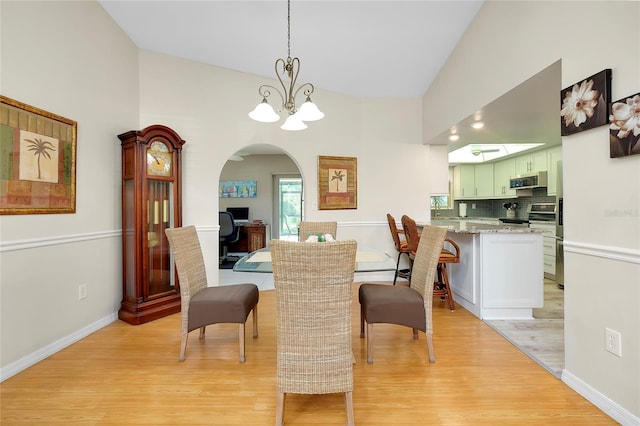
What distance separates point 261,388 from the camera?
1.76 m

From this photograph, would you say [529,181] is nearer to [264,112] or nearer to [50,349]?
[264,112]

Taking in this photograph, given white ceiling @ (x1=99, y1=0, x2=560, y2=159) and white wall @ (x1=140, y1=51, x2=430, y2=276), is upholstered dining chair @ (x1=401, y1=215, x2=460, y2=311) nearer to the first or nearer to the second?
white wall @ (x1=140, y1=51, x2=430, y2=276)

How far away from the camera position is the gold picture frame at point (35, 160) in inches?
74.4

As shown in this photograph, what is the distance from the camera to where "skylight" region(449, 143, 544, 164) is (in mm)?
5323

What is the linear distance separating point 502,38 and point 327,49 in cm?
173

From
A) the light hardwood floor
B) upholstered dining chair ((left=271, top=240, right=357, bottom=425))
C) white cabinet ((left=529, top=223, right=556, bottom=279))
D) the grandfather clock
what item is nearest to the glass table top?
upholstered dining chair ((left=271, top=240, right=357, bottom=425))

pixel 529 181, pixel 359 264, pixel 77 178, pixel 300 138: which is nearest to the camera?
pixel 359 264

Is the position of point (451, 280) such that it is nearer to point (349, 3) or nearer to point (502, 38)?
point (502, 38)

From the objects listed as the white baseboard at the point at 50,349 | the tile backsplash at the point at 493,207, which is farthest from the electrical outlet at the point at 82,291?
the tile backsplash at the point at 493,207

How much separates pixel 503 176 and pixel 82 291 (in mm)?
6907

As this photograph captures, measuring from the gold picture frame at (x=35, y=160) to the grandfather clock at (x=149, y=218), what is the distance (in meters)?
0.50

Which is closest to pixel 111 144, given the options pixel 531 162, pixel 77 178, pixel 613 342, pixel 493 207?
pixel 77 178

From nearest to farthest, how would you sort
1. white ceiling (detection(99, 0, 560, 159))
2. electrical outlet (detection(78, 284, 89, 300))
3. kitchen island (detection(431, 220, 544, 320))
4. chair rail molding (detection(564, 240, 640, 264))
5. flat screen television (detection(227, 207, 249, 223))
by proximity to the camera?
chair rail molding (detection(564, 240, 640, 264)) → electrical outlet (detection(78, 284, 89, 300)) → white ceiling (detection(99, 0, 560, 159)) → kitchen island (detection(431, 220, 544, 320)) → flat screen television (detection(227, 207, 249, 223))

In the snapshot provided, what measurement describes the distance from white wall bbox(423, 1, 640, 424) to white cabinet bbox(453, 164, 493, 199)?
452cm
